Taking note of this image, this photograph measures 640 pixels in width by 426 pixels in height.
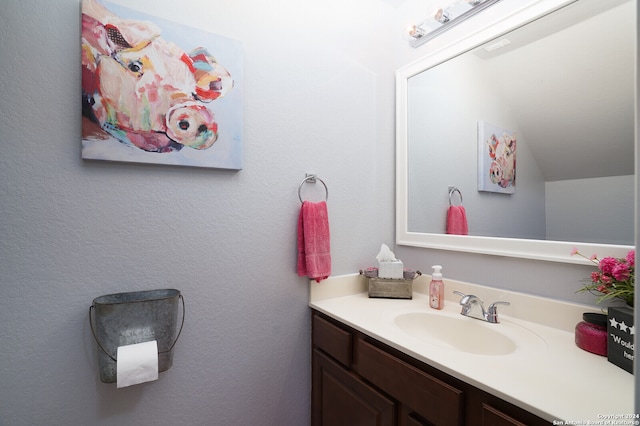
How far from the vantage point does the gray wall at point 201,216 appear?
0.90 metres

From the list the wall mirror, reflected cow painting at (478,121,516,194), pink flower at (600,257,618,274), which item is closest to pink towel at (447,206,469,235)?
the wall mirror

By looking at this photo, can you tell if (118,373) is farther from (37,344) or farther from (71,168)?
(71,168)

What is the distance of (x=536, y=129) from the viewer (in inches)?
46.5

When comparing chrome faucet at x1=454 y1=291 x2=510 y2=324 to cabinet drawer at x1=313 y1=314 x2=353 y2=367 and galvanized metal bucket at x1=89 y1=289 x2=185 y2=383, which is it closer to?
cabinet drawer at x1=313 y1=314 x2=353 y2=367

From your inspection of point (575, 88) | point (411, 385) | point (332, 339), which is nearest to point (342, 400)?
point (332, 339)

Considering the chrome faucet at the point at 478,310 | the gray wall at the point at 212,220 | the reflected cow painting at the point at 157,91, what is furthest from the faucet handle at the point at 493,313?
the reflected cow painting at the point at 157,91

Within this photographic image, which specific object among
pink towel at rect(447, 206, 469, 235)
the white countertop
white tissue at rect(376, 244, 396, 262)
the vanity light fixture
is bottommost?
the white countertop

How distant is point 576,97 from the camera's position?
1062mm

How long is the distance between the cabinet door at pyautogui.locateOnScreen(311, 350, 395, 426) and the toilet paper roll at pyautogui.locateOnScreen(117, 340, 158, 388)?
2.16ft

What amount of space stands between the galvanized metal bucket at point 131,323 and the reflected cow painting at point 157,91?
0.46 meters

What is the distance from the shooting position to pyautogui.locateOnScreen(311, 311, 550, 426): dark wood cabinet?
2.45 ft

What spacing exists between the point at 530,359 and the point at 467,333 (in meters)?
0.31

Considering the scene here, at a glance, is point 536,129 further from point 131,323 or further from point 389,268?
point 131,323

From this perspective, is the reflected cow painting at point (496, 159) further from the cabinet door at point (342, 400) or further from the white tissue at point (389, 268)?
the cabinet door at point (342, 400)
